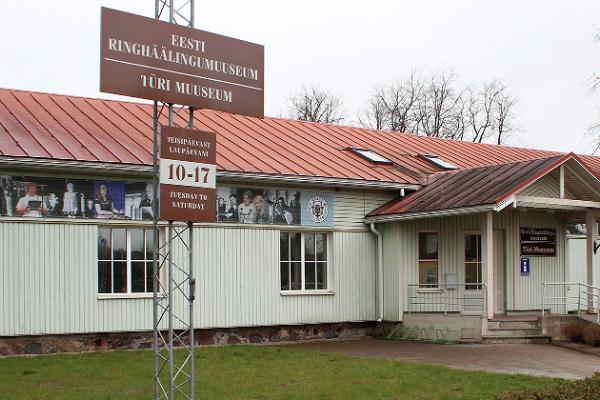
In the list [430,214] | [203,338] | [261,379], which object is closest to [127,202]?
[203,338]

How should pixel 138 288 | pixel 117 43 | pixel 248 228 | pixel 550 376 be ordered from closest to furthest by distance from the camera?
pixel 117 43 < pixel 550 376 < pixel 138 288 < pixel 248 228

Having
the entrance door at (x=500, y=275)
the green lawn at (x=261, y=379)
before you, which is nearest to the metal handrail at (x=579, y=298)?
the entrance door at (x=500, y=275)

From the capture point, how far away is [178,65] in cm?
1094

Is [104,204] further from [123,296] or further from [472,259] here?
[472,259]

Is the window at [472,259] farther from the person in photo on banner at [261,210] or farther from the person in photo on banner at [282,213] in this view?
the person in photo on banner at [261,210]

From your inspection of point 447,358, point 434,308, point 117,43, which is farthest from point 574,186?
point 117,43

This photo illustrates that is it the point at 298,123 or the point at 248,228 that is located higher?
the point at 298,123

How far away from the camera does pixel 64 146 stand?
17.3 metres

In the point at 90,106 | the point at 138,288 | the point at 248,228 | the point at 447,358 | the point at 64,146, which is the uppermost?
the point at 90,106

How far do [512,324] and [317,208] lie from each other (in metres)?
5.19

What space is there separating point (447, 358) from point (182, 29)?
8565mm

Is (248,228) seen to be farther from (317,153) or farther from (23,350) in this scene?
(23,350)

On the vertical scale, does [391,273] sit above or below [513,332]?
above

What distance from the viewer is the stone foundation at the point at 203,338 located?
16672 millimetres
